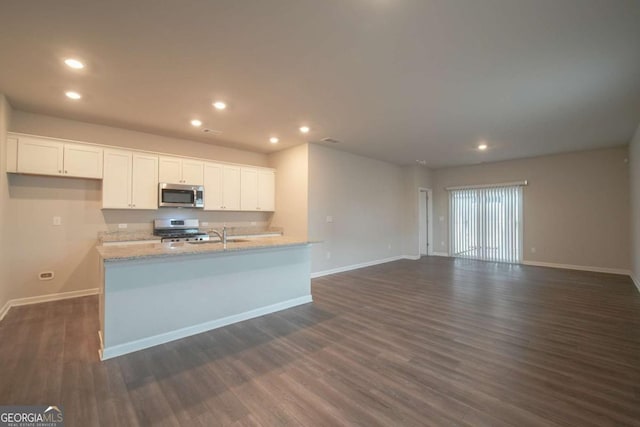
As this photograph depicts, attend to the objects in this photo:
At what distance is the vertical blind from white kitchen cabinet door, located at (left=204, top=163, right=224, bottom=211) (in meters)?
6.44

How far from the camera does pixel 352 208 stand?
21.3 ft

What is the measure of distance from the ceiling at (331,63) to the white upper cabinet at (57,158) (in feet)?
1.50

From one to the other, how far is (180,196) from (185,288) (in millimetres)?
2423

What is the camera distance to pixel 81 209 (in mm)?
4375

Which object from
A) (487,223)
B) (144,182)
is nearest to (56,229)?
(144,182)

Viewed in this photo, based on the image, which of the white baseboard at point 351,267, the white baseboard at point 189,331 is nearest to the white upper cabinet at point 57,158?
the white baseboard at point 189,331

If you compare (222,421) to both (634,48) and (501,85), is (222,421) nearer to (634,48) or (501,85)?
(501,85)

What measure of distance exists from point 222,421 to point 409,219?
712 centimetres

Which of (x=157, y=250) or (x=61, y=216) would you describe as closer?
(x=157, y=250)

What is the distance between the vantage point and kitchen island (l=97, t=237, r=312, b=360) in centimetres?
258

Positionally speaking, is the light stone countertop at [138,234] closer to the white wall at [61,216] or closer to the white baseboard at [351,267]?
the white wall at [61,216]

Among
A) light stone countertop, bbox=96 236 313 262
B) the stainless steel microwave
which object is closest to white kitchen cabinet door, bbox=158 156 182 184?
the stainless steel microwave

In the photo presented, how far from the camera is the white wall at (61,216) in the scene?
3908 mm

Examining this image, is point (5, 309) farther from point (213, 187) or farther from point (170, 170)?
point (213, 187)
